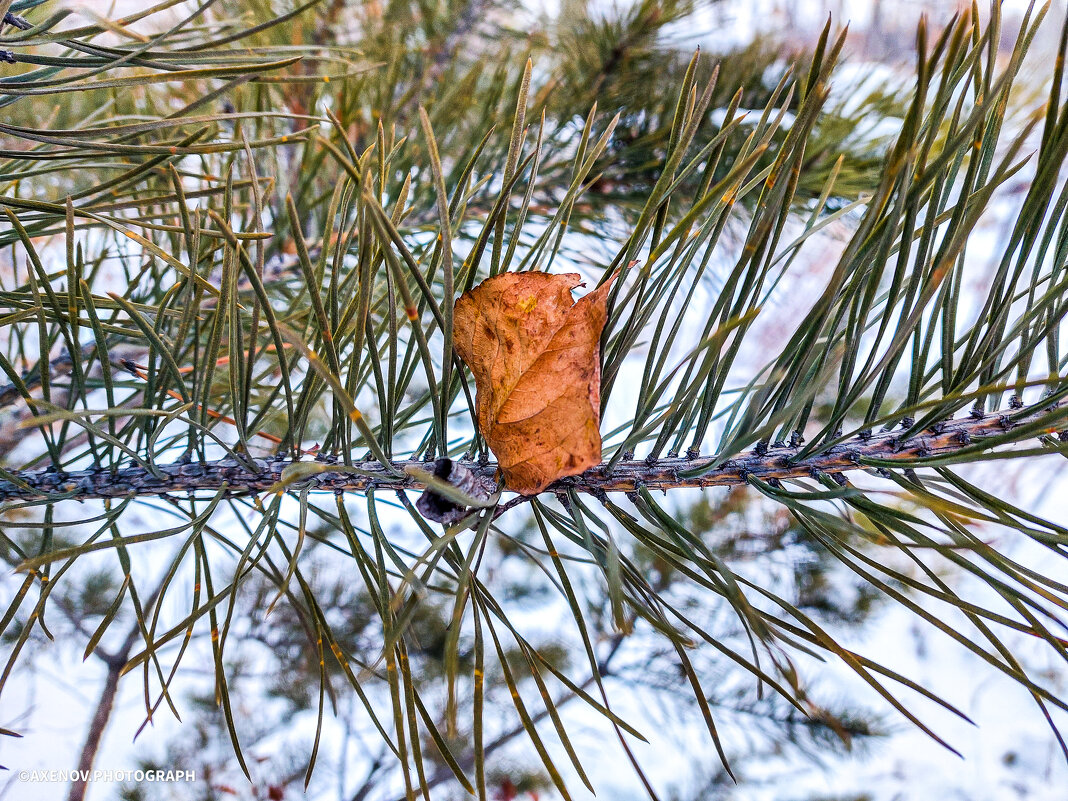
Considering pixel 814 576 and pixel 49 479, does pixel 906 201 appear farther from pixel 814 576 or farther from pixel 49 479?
pixel 814 576

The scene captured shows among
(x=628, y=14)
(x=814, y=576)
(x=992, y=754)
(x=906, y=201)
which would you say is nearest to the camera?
(x=906, y=201)

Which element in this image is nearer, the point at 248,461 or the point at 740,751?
the point at 248,461

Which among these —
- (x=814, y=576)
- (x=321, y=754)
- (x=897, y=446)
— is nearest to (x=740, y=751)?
(x=814, y=576)
